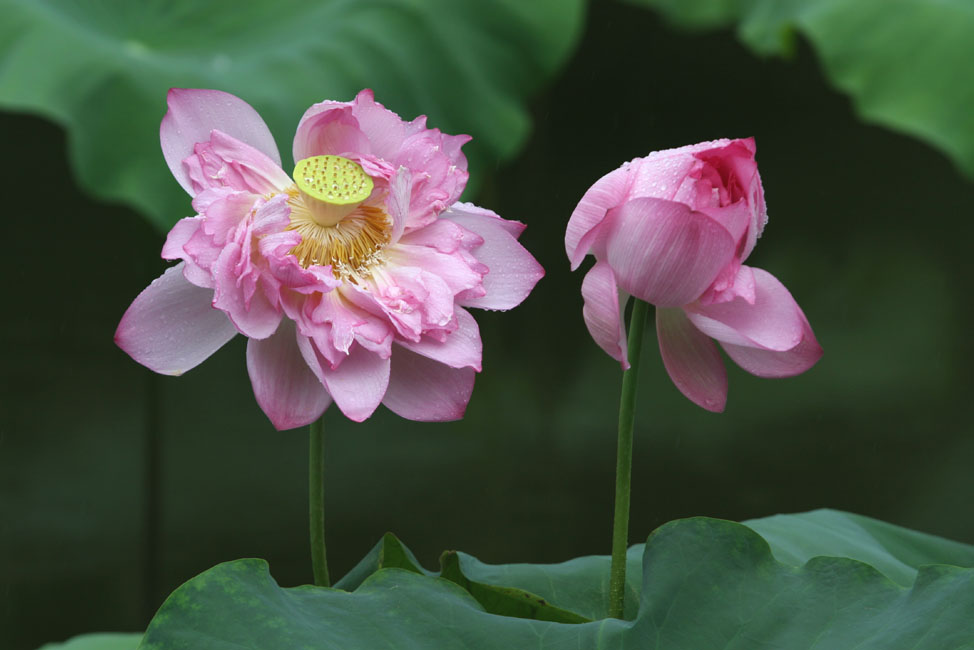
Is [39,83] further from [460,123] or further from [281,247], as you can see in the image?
[281,247]

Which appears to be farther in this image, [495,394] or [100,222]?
[495,394]

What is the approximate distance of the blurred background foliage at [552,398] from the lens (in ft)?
6.52

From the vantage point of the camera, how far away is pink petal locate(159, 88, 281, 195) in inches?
13.1

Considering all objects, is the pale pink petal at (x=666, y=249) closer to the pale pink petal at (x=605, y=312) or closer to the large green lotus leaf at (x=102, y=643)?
the pale pink petal at (x=605, y=312)

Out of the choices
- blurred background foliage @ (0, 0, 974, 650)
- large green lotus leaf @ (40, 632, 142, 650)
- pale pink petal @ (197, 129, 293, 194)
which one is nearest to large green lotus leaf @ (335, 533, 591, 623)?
pale pink petal @ (197, 129, 293, 194)

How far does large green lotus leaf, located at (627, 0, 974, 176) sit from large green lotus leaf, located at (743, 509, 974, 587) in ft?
3.01

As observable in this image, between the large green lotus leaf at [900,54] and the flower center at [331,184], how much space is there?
114 cm

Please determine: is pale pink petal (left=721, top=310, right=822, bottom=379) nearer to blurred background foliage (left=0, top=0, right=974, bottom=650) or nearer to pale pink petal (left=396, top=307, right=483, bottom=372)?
pale pink petal (left=396, top=307, right=483, bottom=372)

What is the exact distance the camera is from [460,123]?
154cm

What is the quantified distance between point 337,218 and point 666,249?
0.35ft

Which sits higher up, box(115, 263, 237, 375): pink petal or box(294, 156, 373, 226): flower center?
box(294, 156, 373, 226): flower center

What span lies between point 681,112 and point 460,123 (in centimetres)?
91

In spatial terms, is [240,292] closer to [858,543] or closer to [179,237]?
[179,237]

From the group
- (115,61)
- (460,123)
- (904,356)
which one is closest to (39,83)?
(115,61)
